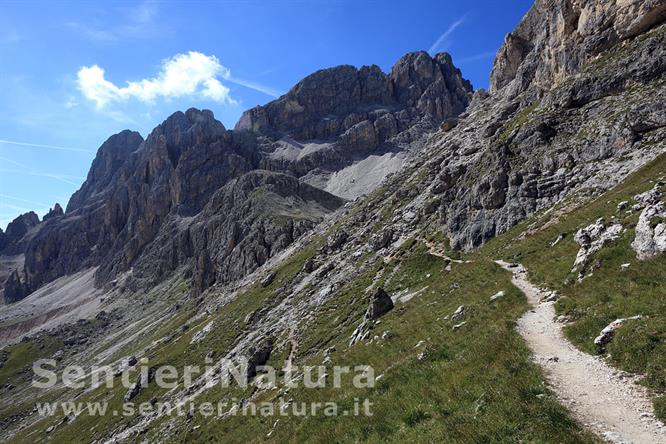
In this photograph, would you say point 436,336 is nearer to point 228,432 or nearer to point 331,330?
point 228,432

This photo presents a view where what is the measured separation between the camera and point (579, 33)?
225ft

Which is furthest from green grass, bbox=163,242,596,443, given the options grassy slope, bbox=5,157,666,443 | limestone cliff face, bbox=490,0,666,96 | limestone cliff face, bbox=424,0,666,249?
limestone cliff face, bbox=490,0,666,96

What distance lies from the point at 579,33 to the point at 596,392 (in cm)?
7869

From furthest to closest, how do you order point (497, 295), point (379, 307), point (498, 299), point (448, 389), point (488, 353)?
1. point (379, 307)
2. point (497, 295)
3. point (498, 299)
4. point (488, 353)
5. point (448, 389)

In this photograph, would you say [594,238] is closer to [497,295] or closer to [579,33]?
[497,295]

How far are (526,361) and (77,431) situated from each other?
90260mm

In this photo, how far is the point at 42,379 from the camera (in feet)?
498

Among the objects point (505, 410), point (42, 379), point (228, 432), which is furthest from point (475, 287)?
point (42, 379)

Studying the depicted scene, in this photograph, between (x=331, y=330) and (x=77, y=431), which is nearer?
(x=331, y=330)

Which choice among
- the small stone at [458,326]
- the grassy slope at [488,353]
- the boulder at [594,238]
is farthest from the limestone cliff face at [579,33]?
the small stone at [458,326]

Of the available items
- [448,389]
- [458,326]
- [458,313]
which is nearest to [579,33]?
[458,313]

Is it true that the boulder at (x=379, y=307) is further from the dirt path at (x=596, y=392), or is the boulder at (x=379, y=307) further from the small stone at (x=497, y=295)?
the dirt path at (x=596, y=392)

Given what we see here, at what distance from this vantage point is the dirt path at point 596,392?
9180mm

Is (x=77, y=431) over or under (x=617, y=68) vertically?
under
